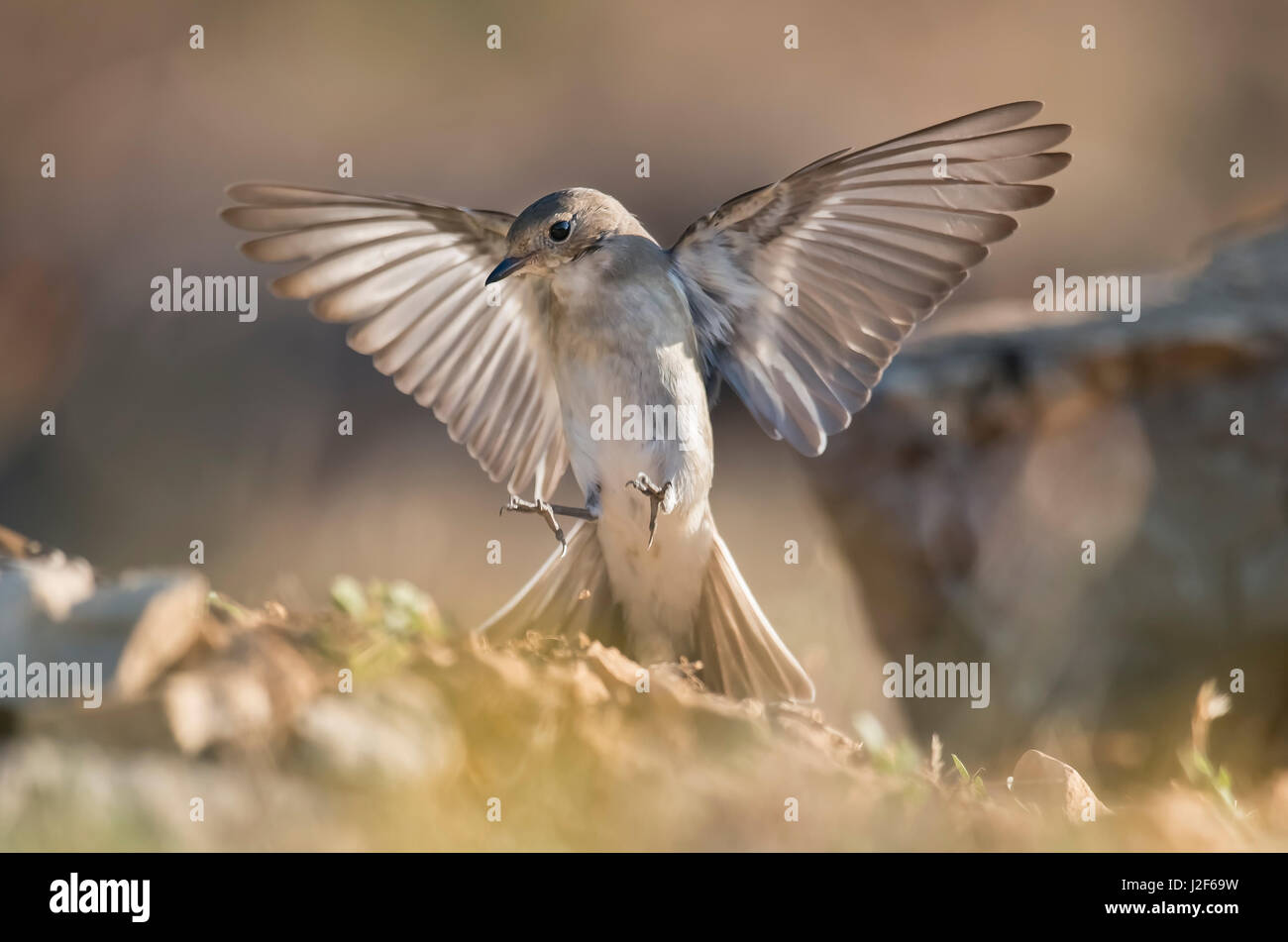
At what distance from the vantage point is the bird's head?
4316 millimetres

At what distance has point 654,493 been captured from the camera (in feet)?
14.0

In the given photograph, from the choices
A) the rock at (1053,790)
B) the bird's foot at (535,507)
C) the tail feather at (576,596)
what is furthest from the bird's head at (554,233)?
the rock at (1053,790)

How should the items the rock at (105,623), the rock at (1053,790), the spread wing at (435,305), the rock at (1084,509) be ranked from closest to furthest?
the rock at (105,623) → the rock at (1053,790) → the spread wing at (435,305) → the rock at (1084,509)

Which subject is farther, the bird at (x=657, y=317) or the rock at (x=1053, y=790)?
the bird at (x=657, y=317)

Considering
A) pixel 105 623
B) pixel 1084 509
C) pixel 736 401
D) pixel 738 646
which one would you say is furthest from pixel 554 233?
pixel 736 401

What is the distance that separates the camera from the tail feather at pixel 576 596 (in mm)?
4645

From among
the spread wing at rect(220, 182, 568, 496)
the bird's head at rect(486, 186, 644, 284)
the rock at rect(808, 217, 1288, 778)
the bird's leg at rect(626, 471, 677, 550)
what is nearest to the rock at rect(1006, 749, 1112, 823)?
the bird's leg at rect(626, 471, 677, 550)

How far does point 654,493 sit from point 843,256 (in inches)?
45.1

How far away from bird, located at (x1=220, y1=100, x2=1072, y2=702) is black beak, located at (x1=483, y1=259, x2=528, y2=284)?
0.01 m

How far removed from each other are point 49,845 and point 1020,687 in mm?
4699

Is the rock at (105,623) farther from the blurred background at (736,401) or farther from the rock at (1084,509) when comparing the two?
the rock at (1084,509)

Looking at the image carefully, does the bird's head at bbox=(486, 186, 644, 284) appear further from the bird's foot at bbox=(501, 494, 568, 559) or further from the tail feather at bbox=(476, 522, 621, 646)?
the tail feather at bbox=(476, 522, 621, 646)

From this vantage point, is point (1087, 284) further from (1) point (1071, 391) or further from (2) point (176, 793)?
(2) point (176, 793)

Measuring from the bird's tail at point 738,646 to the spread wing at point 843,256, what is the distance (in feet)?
1.99
